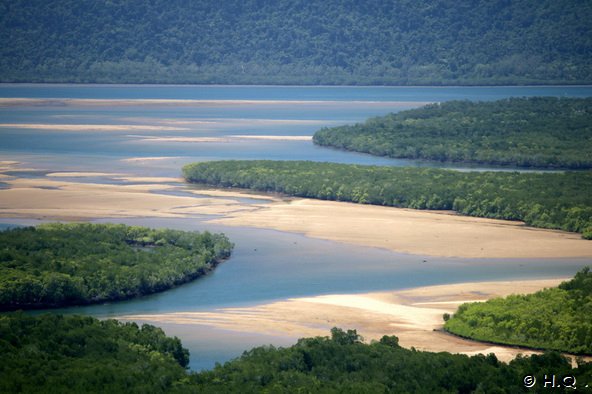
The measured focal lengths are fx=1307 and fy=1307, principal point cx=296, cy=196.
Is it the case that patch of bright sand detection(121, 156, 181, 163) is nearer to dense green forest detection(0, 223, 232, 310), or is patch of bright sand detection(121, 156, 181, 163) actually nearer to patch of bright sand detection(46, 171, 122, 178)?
patch of bright sand detection(46, 171, 122, 178)

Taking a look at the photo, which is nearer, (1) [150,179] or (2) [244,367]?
(2) [244,367]

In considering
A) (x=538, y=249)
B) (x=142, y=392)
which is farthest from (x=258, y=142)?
(x=142, y=392)

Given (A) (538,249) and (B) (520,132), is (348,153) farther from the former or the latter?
(A) (538,249)

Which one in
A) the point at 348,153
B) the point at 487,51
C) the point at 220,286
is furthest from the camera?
the point at 487,51

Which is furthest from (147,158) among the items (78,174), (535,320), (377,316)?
(535,320)

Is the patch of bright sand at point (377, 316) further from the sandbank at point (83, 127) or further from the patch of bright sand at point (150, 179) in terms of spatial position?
the sandbank at point (83, 127)

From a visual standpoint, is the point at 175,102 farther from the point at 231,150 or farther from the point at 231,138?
the point at 231,150

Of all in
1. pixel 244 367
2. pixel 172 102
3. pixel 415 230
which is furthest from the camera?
pixel 172 102
